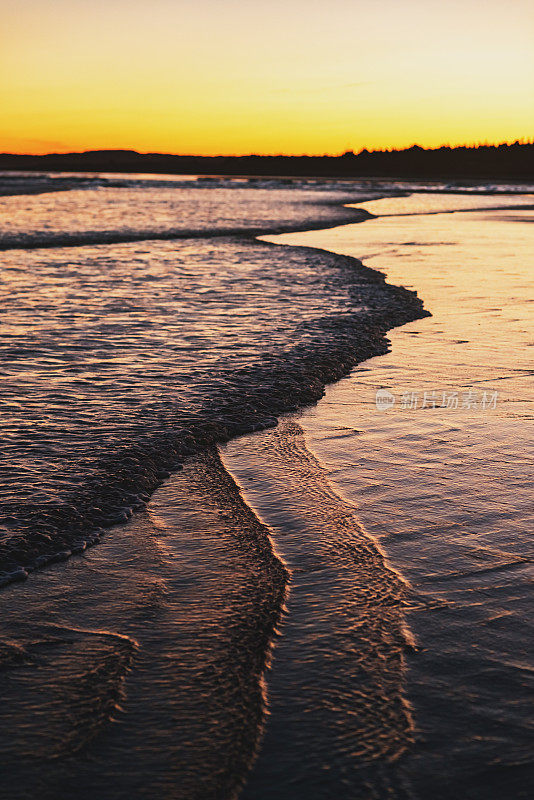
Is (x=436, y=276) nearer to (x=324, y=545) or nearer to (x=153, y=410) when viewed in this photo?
(x=153, y=410)

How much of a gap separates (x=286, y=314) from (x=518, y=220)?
1948 cm

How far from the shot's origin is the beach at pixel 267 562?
87.6 inches

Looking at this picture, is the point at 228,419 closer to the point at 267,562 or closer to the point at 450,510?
the point at 450,510

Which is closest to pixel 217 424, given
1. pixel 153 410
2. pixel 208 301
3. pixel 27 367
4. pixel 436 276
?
pixel 153 410

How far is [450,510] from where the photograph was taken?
3875 mm

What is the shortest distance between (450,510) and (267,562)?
1.10 m

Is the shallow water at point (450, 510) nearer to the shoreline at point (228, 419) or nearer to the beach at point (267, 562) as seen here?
the beach at point (267, 562)

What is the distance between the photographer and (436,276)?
12.7 metres

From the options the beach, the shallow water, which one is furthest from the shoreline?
the shallow water

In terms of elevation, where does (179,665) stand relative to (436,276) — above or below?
below

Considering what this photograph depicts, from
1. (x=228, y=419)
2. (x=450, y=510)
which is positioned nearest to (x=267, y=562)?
(x=450, y=510)

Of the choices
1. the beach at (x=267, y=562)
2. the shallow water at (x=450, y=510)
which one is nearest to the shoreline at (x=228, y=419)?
the beach at (x=267, y=562)

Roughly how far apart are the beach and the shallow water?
1 cm

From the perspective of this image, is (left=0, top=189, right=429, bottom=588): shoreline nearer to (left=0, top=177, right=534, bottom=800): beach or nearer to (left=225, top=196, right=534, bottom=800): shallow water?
(left=0, top=177, right=534, bottom=800): beach
